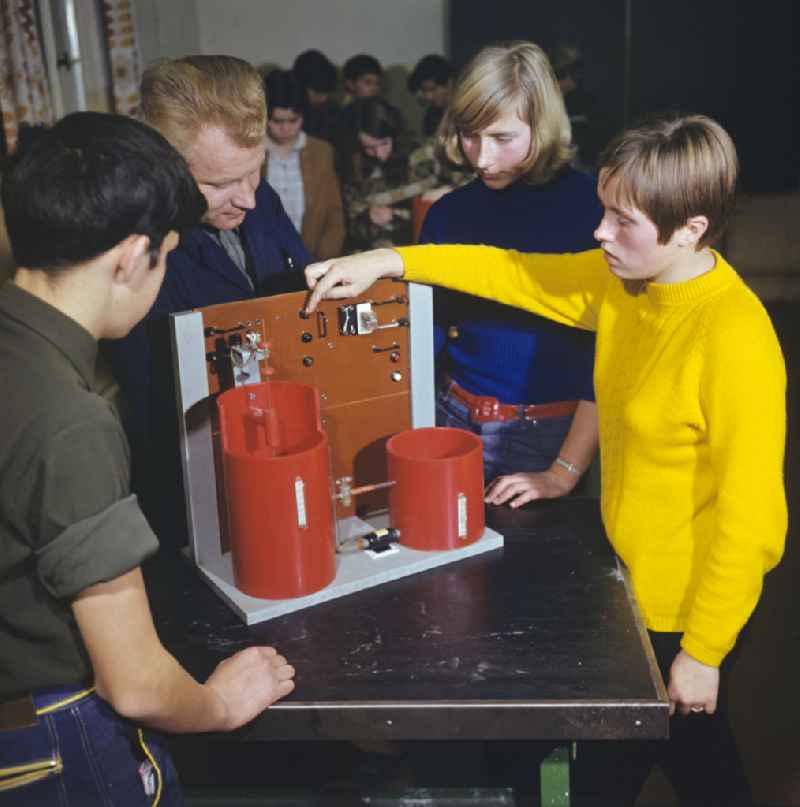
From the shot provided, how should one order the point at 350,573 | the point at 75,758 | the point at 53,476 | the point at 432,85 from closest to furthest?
1. the point at 53,476
2. the point at 75,758
3. the point at 350,573
4. the point at 432,85

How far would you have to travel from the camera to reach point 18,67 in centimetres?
329

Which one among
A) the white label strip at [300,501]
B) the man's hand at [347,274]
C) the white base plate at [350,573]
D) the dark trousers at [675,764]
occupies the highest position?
the man's hand at [347,274]

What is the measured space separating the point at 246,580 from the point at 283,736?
23 cm

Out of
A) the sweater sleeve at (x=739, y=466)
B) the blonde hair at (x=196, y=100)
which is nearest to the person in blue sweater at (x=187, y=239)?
the blonde hair at (x=196, y=100)

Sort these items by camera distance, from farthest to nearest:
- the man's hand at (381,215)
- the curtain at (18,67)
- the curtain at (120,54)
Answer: the man's hand at (381,215) → the curtain at (120,54) → the curtain at (18,67)

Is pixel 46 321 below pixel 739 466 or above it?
above

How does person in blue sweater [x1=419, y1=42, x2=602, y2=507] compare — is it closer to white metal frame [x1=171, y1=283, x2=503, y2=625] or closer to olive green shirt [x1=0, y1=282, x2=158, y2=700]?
white metal frame [x1=171, y1=283, x2=503, y2=625]

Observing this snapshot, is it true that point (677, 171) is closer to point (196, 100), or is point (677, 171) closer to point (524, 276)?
point (524, 276)

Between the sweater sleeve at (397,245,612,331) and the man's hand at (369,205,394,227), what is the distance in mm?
2807

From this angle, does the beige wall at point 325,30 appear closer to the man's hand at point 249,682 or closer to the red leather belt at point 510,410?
the red leather belt at point 510,410

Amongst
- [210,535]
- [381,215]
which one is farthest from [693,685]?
[381,215]

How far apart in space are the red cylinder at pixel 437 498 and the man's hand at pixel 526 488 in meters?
0.15

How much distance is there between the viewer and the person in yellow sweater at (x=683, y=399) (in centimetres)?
115

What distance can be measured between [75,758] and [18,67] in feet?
9.63
